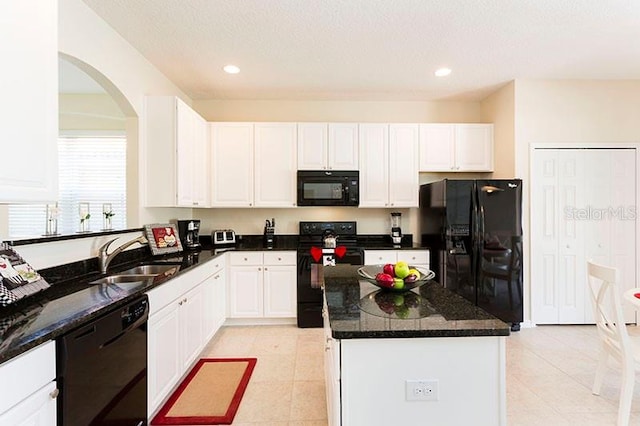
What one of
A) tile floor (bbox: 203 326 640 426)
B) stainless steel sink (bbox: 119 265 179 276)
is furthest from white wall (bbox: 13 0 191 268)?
tile floor (bbox: 203 326 640 426)

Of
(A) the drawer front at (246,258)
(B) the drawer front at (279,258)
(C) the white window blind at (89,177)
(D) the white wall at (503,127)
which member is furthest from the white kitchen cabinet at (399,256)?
(C) the white window blind at (89,177)

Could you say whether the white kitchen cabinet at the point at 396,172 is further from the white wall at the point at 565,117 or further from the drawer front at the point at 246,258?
the drawer front at the point at 246,258

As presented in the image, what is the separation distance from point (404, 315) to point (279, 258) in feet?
8.23

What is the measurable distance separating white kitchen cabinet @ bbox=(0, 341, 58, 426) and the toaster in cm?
290

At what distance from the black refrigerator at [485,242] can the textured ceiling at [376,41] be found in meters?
1.21

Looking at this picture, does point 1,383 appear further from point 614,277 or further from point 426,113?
point 426,113

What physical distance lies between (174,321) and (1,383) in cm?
134

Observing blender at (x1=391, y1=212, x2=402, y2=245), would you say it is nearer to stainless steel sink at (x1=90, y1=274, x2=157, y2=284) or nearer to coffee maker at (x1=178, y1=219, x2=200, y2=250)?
coffee maker at (x1=178, y1=219, x2=200, y2=250)

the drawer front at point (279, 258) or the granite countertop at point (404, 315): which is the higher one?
the granite countertop at point (404, 315)

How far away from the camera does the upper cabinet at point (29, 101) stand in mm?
1259

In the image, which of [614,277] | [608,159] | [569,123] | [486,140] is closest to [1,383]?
[614,277]

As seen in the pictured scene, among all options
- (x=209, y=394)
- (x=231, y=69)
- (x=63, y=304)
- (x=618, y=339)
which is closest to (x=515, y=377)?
(x=618, y=339)

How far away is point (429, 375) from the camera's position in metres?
1.27

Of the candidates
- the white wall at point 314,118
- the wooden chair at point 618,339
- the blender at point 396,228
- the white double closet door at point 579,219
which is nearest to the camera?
the wooden chair at point 618,339
